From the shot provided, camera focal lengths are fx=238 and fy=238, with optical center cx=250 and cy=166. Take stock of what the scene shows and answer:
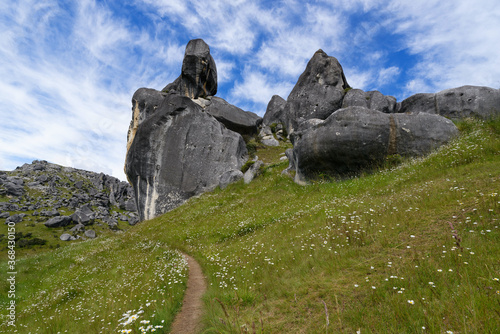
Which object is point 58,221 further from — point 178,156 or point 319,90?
point 319,90

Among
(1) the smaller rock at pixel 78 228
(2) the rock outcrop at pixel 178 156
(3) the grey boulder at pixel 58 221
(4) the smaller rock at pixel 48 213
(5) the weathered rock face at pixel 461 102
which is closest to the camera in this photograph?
(5) the weathered rock face at pixel 461 102

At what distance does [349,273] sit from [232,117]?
49.3 metres

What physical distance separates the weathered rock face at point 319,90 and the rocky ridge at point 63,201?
9433 centimetres

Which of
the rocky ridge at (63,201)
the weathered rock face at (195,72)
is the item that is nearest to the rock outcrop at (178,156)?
the weathered rock face at (195,72)

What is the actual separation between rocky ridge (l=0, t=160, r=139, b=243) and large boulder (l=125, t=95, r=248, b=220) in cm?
7761

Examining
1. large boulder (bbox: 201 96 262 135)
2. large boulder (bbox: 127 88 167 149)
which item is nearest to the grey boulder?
large boulder (bbox: 127 88 167 149)

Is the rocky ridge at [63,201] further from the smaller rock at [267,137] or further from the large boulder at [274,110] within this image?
the large boulder at [274,110]

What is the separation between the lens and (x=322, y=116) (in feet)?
162

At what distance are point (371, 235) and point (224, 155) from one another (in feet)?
104

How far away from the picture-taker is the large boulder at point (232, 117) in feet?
171

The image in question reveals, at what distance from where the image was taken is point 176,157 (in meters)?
36.2

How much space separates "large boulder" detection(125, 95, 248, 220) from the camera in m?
35.1

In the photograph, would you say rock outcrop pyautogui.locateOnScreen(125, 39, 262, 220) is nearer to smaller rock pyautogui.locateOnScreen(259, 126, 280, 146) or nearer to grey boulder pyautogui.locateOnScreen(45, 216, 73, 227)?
smaller rock pyautogui.locateOnScreen(259, 126, 280, 146)

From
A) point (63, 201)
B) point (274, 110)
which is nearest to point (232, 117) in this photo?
point (274, 110)
